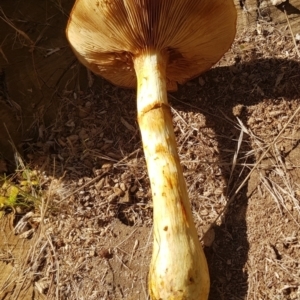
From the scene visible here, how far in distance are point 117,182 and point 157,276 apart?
70cm

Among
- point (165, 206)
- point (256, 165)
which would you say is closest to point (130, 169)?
point (165, 206)

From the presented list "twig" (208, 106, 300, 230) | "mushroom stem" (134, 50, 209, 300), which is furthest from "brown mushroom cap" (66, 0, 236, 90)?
"twig" (208, 106, 300, 230)

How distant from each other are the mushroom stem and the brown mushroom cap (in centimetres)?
11

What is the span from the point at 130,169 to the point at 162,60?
63cm

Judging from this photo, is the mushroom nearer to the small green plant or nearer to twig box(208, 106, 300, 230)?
twig box(208, 106, 300, 230)

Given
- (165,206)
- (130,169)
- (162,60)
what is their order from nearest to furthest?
(165,206), (162,60), (130,169)

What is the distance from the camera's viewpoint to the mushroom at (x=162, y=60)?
221cm

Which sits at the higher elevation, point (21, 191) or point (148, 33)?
point (148, 33)

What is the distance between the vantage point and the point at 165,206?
2.28 meters

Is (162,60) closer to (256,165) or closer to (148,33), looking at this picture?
(148,33)

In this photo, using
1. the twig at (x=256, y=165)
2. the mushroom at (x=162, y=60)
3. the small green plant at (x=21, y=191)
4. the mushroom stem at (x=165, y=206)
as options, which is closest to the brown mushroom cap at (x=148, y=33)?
the mushroom at (x=162, y=60)

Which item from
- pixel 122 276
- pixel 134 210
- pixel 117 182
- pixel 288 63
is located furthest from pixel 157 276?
pixel 288 63

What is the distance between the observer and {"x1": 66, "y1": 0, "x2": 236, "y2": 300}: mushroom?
2.21 m

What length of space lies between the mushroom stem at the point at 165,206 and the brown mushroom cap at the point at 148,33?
111 millimetres
